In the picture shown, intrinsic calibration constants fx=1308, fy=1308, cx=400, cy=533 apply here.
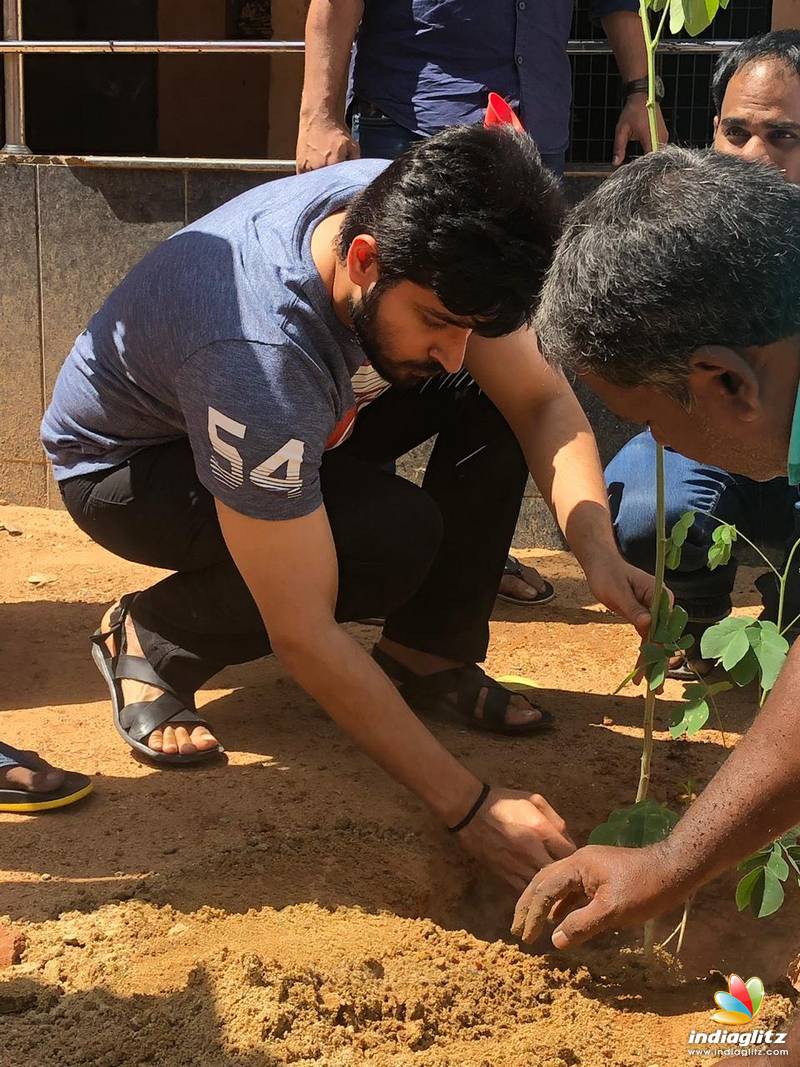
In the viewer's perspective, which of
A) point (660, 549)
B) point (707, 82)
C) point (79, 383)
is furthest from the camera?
point (707, 82)

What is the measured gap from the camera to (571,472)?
8.98 feet

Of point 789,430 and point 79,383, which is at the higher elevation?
point 789,430

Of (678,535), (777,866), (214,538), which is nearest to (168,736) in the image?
(214,538)

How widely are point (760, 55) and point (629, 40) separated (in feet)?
2.09

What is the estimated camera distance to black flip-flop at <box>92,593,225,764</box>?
279 cm

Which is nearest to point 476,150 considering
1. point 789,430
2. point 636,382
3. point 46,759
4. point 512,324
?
point 512,324

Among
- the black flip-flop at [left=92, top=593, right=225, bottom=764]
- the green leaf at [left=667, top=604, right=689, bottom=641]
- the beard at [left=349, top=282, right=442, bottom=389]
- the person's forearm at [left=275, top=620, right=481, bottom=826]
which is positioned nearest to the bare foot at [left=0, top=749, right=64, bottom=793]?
the black flip-flop at [left=92, top=593, right=225, bottom=764]

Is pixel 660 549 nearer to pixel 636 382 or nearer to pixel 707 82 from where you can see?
pixel 636 382

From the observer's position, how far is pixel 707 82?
595cm

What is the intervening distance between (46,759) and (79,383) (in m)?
0.82

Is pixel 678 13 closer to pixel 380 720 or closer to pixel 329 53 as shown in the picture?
pixel 380 720

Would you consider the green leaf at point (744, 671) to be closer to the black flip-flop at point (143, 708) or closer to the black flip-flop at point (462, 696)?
the black flip-flop at point (462, 696)

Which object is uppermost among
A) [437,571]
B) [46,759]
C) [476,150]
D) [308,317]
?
[476,150]

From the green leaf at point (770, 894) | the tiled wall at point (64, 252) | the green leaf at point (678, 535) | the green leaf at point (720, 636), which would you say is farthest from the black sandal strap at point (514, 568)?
the green leaf at point (770, 894)
